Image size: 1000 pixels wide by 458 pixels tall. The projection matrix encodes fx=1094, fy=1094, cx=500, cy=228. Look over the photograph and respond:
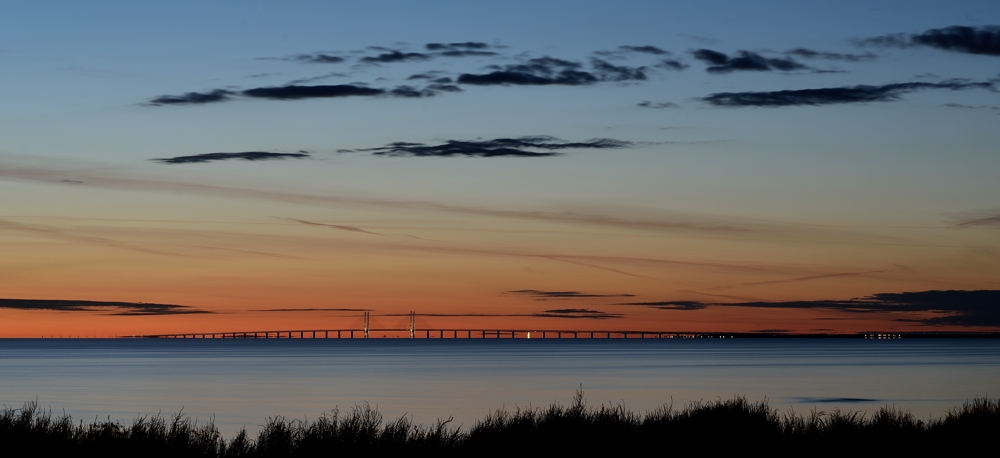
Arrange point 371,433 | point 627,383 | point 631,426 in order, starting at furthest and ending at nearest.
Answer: point 627,383 → point 631,426 → point 371,433

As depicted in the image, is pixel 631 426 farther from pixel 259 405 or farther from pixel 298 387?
pixel 298 387

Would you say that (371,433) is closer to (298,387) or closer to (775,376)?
(298,387)

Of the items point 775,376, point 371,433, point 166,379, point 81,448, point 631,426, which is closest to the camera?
point 81,448

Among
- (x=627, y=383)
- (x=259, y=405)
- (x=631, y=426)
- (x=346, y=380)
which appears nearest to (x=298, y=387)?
(x=346, y=380)

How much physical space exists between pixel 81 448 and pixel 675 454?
463 inches

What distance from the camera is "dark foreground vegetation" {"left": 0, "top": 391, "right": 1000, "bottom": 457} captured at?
21734mm

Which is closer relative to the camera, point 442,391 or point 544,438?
point 544,438

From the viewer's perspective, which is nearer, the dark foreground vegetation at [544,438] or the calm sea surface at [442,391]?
the dark foreground vegetation at [544,438]

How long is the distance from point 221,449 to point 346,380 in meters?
68.0

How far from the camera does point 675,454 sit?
22.4m

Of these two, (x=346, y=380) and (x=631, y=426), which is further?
(x=346, y=380)

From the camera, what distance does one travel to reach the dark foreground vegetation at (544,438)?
21734mm

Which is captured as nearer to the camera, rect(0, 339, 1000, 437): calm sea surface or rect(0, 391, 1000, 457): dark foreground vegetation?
rect(0, 391, 1000, 457): dark foreground vegetation

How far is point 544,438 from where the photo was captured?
81.4 feet
